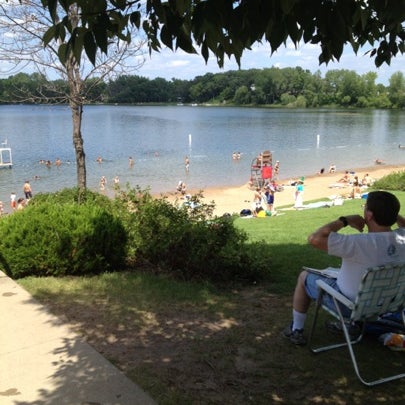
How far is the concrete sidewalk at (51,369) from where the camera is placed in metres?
2.60

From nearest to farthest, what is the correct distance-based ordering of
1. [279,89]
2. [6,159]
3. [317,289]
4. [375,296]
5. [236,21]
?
1. [236,21]
2. [375,296]
3. [317,289]
4. [6,159]
5. [279,89]

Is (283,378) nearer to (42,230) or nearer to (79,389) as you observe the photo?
(79,389)

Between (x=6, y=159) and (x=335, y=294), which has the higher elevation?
(x=335, y=294)

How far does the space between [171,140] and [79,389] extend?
60.7m

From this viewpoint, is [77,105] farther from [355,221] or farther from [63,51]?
[63,51]

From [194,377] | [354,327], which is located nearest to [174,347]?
[194,377]

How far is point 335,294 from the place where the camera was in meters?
3.06

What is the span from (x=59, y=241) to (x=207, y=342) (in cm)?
239

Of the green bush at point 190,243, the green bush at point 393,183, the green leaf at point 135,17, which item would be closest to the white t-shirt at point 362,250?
the green leaf at point 135,17

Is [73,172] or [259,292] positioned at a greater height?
[259,292]

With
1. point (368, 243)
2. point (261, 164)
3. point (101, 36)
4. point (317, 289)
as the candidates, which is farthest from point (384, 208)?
point (261, 164)

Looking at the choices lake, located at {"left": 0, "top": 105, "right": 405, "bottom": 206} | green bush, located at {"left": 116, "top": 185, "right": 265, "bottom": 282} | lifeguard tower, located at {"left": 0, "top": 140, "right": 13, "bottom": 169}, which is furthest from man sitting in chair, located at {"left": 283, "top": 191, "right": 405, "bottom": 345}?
lifeguard tower, located at {"left": 0, "top": 140, "right": 13, "bottom": 169}

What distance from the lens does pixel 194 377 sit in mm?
2936

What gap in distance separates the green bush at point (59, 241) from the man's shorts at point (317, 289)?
9.12 feet
